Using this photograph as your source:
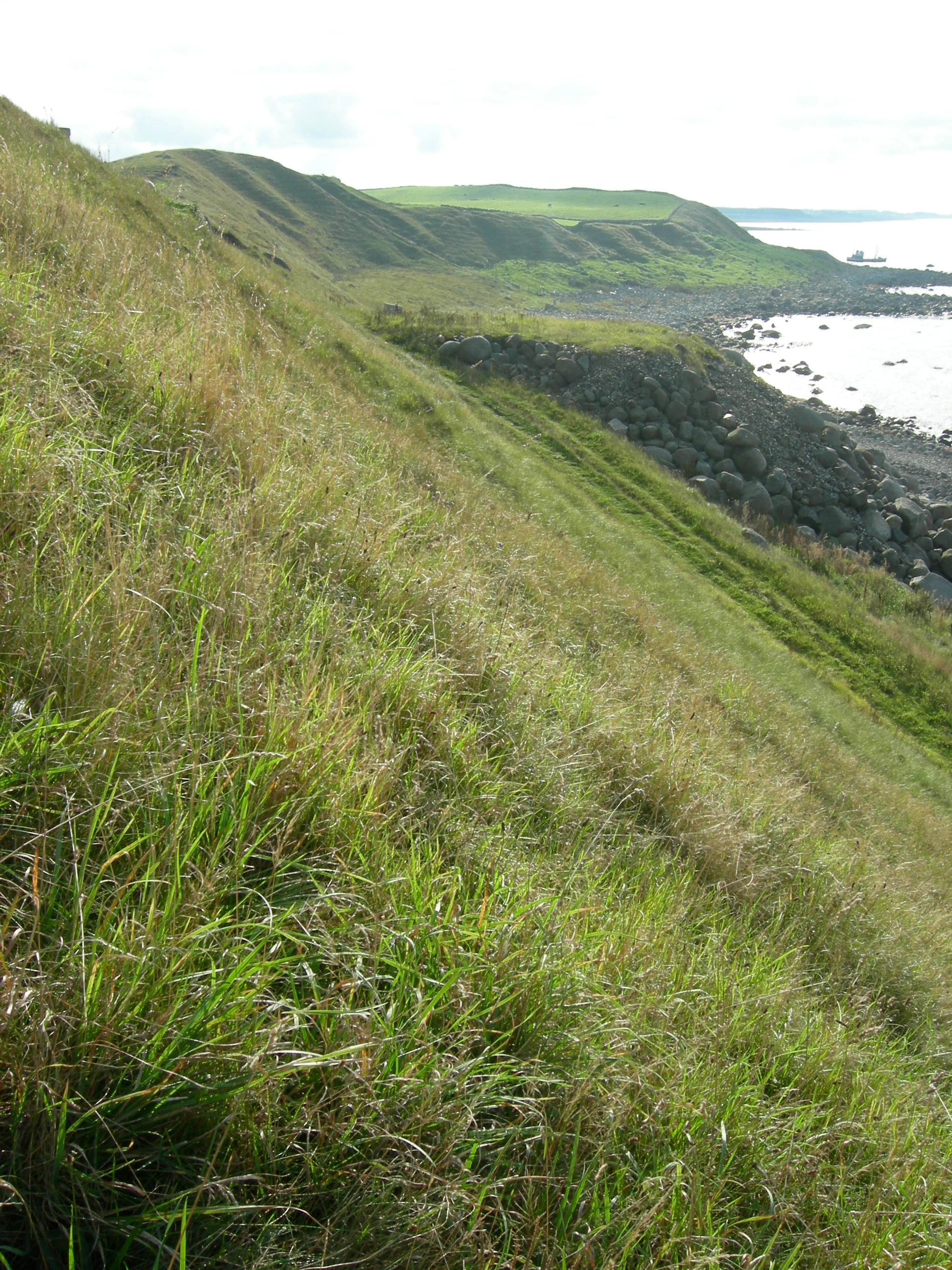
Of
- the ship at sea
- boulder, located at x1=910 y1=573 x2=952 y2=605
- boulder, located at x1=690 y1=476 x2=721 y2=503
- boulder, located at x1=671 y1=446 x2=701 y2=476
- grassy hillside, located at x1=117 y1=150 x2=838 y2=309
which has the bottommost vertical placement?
boulder, located at x1=910 y1=573 x2=952 y2=605

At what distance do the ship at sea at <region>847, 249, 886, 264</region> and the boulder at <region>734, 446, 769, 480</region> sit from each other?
537 ft

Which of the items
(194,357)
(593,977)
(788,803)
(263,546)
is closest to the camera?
(593,977)

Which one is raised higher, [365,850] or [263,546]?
[263,546]

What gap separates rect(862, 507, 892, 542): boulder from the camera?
81.3 feet

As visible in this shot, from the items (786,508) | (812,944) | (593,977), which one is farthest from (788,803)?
(786,508)

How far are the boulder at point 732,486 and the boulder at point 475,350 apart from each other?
8.91 meters

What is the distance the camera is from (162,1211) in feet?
5.29

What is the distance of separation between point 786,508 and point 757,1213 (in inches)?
965

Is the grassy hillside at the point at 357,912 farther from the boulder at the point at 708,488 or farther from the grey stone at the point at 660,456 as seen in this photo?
the grey stone at the point at 660,456

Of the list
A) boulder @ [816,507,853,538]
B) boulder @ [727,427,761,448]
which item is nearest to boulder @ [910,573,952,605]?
boulder @ [816,507,853,538]

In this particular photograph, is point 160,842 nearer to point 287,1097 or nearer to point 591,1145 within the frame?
point 287,1097

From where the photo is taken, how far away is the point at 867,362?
200 feet

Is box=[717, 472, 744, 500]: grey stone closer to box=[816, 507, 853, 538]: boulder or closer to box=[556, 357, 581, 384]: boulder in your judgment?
box=[816, 507, 853, 538]: boulder

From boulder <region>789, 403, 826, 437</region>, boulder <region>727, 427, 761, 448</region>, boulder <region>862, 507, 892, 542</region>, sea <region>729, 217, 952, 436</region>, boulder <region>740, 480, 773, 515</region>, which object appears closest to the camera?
boulder <region>740, 480, 773, 515</region>
